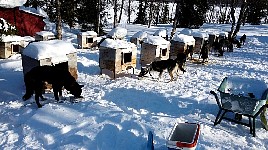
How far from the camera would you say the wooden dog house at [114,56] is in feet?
38.4

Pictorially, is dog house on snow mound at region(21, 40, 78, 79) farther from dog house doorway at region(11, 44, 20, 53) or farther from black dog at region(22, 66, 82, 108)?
dog house doorway at region(11, 44, 20, 53)

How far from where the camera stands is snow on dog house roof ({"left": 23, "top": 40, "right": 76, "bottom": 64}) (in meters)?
9.04

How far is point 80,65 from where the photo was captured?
45.6 feet

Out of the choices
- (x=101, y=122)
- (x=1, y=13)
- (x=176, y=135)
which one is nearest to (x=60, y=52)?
(x=101, y=122)

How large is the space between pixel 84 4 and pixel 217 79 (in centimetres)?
2378

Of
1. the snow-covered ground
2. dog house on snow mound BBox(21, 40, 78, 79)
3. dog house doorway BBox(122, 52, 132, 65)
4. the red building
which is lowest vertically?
the snow-covered ground

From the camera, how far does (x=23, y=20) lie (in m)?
27.6

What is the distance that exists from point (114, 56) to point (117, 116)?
5072 mm

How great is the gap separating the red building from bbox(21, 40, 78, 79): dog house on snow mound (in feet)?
60.1

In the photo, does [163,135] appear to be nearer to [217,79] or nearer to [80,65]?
[217,79]

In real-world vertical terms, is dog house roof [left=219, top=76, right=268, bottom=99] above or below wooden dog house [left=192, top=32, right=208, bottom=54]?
below

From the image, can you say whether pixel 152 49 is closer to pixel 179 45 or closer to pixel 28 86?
pixel 179 45

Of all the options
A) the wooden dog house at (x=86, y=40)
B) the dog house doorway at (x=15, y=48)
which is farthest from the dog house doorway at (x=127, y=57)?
the wooden dog house at (x=86, y=40)

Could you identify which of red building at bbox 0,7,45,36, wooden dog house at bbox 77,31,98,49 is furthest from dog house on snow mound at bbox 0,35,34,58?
red building at bbox 0,7,45,36
